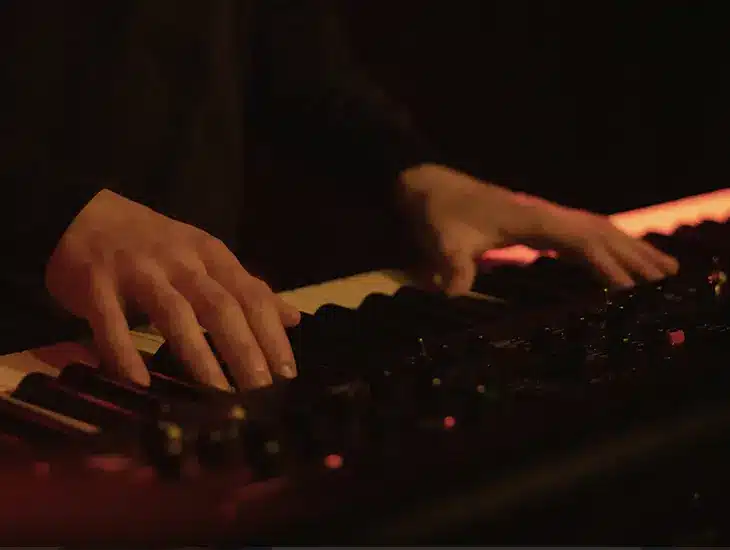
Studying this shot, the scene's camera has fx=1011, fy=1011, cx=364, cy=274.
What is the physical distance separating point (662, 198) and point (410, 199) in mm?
865

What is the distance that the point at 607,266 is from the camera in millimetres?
965

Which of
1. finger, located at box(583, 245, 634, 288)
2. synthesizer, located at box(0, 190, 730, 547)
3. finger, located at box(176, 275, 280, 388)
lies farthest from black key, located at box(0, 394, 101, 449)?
finger, located at box(583, 245, 634, 288)

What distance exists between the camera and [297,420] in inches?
19.1

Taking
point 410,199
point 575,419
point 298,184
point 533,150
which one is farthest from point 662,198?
point 575,419

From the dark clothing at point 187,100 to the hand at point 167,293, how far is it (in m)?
0.30

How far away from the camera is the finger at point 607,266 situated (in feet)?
3.13

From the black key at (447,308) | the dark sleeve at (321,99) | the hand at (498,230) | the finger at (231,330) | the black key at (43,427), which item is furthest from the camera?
the dark sleeve at (321,99)

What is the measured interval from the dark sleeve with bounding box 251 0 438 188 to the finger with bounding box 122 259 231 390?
Answer: 535 mm

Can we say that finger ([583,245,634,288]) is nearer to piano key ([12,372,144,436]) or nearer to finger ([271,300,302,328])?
finger ([271,300,302,328])

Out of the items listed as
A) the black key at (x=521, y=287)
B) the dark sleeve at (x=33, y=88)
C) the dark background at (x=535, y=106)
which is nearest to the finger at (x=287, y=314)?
the black key at (x=521, y=287)

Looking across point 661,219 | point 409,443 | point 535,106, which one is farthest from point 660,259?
point 535,106

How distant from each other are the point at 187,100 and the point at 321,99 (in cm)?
18

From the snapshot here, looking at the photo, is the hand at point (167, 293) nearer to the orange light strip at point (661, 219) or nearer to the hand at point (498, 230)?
the hand at point (498, 230)

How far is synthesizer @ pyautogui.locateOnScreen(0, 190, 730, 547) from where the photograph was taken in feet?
1.30
